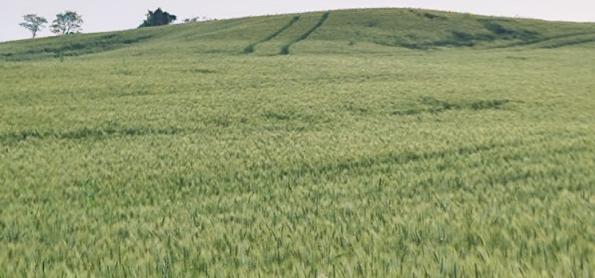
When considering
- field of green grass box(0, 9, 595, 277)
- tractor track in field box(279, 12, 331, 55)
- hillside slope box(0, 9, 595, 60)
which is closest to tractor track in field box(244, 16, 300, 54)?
hillside slope box(0, 9, 595, 60)

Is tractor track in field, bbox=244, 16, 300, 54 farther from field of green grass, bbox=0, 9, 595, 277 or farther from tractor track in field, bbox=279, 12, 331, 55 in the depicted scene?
field of green grass, bbox=0, 9, 595, 277

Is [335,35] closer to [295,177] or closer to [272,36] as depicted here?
[272,36]

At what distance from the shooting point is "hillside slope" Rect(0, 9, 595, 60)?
65.1m

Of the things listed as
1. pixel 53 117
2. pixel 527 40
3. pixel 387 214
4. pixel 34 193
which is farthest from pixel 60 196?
pixel 527 40

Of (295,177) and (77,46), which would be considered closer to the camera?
(295,177)

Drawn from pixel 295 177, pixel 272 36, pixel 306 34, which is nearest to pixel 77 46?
pixel 272 36

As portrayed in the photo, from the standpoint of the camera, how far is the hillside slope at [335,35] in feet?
214

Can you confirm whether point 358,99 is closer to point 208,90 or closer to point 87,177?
point 208,90

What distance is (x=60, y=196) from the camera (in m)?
8.81

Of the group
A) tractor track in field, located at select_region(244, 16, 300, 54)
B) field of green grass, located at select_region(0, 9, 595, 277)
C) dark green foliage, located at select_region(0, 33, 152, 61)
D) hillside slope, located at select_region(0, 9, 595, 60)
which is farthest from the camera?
dark green foliage, located at select_region(0, 33, 152, 61)

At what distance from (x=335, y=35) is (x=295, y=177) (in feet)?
213

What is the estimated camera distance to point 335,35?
2884 inches

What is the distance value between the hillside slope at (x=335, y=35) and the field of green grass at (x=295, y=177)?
33249 millimetres

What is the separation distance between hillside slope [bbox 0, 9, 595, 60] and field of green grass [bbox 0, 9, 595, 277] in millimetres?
33249
